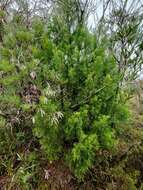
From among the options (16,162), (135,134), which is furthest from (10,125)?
(135,134)

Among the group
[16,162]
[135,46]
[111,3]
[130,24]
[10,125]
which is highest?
[111,3]

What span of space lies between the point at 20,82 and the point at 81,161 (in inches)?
58.1

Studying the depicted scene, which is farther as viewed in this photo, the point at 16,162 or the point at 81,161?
the point at 16,162

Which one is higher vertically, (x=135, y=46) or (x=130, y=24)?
(x=130, y=24)

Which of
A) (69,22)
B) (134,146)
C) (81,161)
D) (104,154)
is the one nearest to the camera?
(81,161)

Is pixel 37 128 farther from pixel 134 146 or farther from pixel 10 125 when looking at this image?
pixel 134 146

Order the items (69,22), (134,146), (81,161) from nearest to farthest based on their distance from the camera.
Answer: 1. (81,161)
2. (69,22)
3. (134,146)

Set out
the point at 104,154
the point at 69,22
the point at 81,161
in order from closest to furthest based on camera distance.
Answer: the point at 81,161 → the point at 69,22 → the point at 104,154

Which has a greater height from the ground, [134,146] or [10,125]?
[10,125]

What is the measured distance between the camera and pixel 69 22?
4984mm

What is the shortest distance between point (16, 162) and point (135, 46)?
8.84 feet

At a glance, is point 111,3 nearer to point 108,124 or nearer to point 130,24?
point 130,24

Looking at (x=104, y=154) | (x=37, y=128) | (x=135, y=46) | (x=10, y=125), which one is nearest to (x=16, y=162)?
(x=10, y=125)

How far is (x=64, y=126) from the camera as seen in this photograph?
4750 mm
